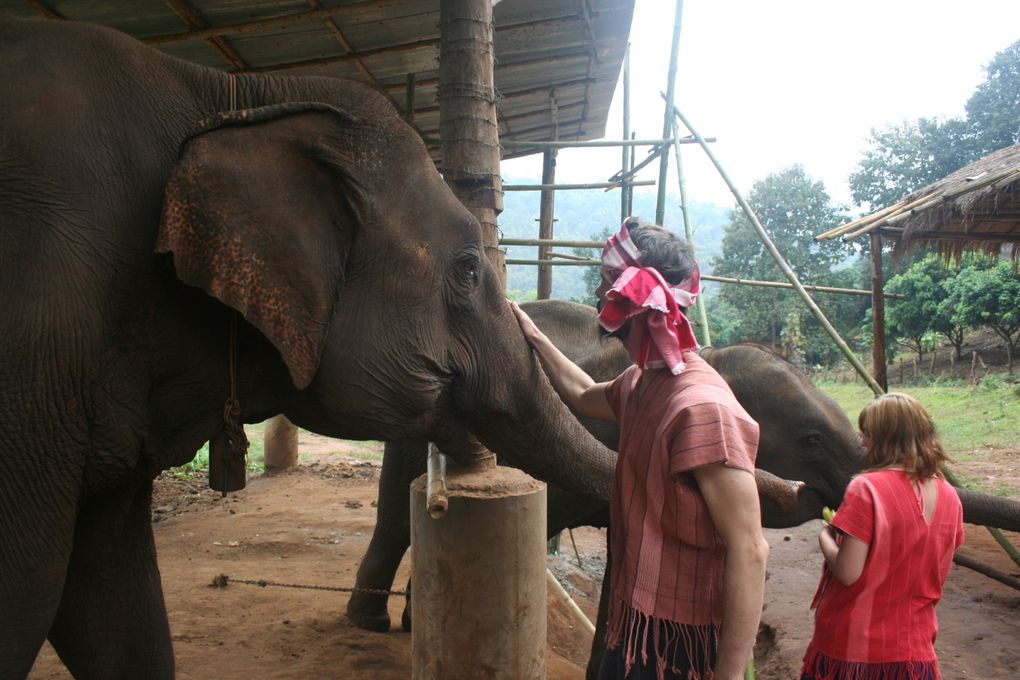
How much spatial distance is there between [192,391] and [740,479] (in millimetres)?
1429

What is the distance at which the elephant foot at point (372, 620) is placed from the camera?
15.7 feet

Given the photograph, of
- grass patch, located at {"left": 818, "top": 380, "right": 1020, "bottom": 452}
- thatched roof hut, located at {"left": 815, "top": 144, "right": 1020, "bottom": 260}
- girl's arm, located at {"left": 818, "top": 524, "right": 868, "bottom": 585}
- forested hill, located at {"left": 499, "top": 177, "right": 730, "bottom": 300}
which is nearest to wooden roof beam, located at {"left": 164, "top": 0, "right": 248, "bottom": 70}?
girl's arm, located at {"left": 818, "top": 524, "right": 868, "bottom": 585}

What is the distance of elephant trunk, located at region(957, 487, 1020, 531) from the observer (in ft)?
13.3

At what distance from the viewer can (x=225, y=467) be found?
2.37 m

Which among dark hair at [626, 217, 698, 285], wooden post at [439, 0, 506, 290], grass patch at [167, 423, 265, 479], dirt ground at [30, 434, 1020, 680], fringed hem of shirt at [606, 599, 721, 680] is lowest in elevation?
dirt ground at [30, 434, 1020, 680]

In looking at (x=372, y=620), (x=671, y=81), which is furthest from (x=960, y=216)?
(x=372, y=620)

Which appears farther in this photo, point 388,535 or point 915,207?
point 915,207

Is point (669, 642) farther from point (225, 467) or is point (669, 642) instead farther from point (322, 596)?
point (322, 596)

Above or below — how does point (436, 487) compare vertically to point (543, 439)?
below

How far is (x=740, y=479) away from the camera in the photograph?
1746 millimetres

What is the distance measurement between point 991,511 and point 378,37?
442 cm

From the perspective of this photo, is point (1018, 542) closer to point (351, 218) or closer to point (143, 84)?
point (351, 218)

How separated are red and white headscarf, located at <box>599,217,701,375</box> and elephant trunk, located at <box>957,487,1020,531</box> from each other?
2.87 metres

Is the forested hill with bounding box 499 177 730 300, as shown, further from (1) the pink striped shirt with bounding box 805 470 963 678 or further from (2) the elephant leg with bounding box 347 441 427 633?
(1) the pink striped shirt with bounding box 805 470 963 678
